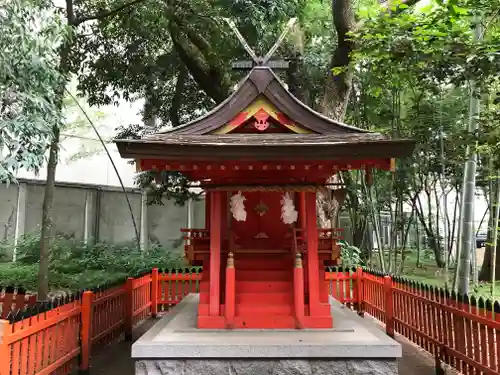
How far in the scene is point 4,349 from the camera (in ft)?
11.8

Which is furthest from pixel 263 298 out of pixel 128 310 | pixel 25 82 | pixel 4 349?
pixel 25 82

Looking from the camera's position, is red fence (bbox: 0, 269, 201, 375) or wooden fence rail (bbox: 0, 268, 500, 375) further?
wooden fence rail (bbox: 0, 268, 500, 375)

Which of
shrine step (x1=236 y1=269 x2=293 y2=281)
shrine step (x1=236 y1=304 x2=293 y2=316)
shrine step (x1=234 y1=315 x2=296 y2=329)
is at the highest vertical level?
shrine step (x1=236 y1=269 x2=293 y2=281)

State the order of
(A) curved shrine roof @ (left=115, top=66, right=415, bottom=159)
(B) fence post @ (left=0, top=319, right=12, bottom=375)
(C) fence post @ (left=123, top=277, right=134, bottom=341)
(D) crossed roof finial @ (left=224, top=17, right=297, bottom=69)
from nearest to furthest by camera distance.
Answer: (B) fence post @ (left=0, top=319, right=12, bottom=375)
(A) curved shrine roof @ (left=115, top=66, right=415, bottom=159)
(D) crossed roof finial @ (left=224, top=17, right=297, bottom=69)
(C) fence post @ (left=123, top=277, right=134, bottom=341)

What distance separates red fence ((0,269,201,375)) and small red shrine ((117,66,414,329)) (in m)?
1.67

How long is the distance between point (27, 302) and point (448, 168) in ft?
40.0

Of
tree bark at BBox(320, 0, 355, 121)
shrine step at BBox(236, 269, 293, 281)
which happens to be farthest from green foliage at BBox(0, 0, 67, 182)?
tree bark at BBox(320, 0, 355, 121)

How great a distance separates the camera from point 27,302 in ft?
21.2

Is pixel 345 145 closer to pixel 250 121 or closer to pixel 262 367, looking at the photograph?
pixel 250 121

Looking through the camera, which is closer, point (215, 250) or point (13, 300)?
point (215, 250)

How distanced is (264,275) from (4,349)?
3366mm

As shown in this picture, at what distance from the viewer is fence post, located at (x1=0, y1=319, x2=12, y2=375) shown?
358cm

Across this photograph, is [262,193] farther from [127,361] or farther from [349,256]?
[349,256]

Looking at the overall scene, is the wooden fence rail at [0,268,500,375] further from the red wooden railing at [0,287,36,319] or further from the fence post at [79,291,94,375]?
the red wooden railing at [0,287,36,319]
